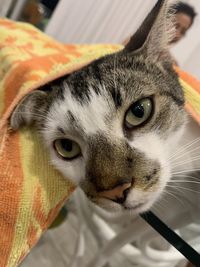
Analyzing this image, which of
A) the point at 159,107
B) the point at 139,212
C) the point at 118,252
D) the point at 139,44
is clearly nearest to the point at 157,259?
the point at 118,252

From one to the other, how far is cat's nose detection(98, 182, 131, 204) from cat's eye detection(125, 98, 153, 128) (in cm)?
12

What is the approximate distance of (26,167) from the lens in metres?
0.55

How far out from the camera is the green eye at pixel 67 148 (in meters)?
0.62

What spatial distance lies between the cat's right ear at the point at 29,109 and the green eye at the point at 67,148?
2.5 inches

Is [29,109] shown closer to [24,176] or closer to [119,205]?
[24,176]

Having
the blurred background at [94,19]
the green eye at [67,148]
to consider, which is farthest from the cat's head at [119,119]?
the blurred background at [94,19]

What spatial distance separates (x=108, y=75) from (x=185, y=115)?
166 mm

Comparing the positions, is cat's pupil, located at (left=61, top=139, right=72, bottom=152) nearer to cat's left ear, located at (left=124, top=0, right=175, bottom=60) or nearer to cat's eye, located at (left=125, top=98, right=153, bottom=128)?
cat's eye, located at (left=125, top=98, right=153, bottom=128)

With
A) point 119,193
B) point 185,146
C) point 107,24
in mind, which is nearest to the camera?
point 119,193

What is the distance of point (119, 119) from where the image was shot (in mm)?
575

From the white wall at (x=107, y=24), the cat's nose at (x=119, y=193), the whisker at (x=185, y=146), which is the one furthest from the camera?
the white wall at (x=107, y=24)

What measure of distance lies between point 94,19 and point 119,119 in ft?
3.64

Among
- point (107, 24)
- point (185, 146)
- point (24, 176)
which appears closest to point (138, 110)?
point (185, 146)

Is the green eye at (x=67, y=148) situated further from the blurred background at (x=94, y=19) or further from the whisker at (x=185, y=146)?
the blurred background at (x=94, y=19)
